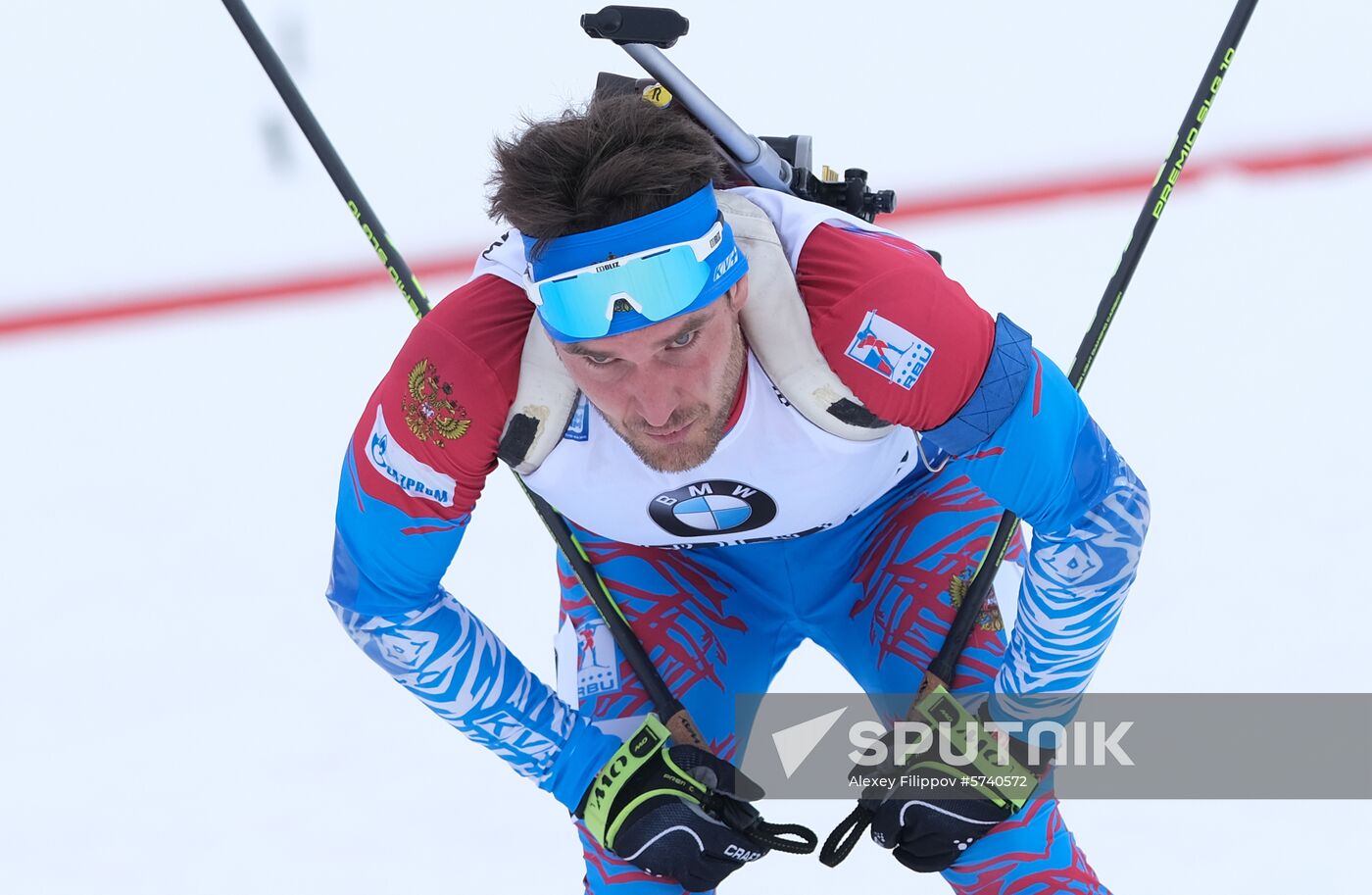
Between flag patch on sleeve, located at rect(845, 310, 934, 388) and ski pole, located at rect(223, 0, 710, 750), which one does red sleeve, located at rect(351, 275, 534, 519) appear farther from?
flag patch on sleeve, located at rect(845, 310, 934, 388)

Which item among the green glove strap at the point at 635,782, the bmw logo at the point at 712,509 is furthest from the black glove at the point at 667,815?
the bmw logo at the point at 712,509

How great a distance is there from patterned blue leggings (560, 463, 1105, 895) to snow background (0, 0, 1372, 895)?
0.53 m

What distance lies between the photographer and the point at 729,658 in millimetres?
2996

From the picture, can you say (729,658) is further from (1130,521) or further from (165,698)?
(165,698)

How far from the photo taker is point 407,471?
253cm

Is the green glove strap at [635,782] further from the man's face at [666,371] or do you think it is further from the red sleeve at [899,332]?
the red sleeve at [899,332]

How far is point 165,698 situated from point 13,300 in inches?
82.9

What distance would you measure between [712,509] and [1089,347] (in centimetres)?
78

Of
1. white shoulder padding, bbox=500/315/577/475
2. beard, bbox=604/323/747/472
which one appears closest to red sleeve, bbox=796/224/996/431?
beard, bbox=604/323/747/472

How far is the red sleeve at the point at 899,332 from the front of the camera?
241 cm

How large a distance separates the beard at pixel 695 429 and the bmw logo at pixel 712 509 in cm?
7

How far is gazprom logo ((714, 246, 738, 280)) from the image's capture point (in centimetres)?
242

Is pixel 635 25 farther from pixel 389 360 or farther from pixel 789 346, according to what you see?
pixel 389 360

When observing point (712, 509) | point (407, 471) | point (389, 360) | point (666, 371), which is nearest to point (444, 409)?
point (407, 471)
